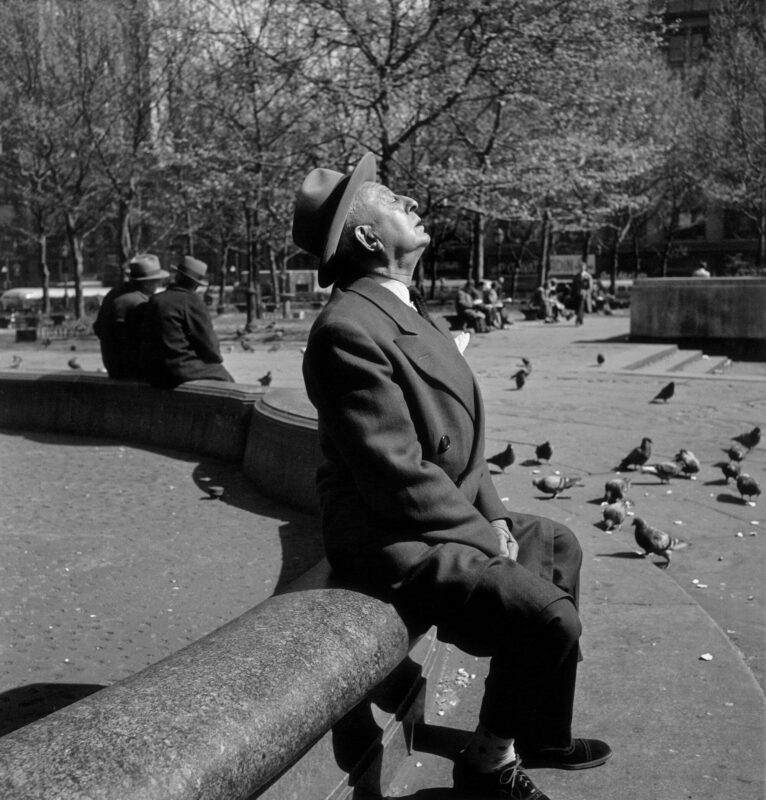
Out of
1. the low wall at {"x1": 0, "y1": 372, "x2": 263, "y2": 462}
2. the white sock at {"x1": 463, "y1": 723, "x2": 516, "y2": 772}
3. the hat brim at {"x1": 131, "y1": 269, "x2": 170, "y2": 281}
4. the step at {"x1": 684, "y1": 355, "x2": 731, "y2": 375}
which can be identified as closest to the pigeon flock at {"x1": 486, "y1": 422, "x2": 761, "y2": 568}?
the low wall at {"x1": 0, "y1": 372, "x2": 263, "y2": 462}

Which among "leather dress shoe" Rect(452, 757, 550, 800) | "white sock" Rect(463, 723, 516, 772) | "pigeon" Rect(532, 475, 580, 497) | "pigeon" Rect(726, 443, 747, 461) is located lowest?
"pigeon" Rect(726, 443, 747, 461)

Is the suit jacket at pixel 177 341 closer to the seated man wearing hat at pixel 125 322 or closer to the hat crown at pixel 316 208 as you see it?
the seated man wearing hat at pixel 125 322

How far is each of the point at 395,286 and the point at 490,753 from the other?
4.33 feet

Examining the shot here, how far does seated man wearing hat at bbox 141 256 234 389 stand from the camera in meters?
8.24

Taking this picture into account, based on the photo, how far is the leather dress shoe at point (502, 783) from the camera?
113 inches

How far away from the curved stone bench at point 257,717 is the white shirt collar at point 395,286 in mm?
811

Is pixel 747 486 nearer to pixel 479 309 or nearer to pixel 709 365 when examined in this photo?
pixel 709 365

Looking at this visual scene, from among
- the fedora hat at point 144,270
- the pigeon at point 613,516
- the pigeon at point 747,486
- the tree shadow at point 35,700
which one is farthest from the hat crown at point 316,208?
the fedora hat at point 144,270

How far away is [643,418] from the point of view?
1135 centimetres

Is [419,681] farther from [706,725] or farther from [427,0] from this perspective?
[427,0]

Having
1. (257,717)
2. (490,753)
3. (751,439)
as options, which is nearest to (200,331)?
(751,439)

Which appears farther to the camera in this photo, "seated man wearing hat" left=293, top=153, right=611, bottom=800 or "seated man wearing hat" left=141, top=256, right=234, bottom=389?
"seated man wearing hat" left=141, top=256, right=234, bottom=389

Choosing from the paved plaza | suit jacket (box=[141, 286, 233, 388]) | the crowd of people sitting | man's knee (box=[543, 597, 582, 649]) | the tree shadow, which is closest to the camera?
man's knee (box=[543, 597, 582, 649])

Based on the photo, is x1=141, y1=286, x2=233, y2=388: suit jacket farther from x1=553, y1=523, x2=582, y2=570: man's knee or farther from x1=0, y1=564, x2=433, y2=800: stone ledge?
x1=0, y1=564, x2=433, y2=800: stone ledge
